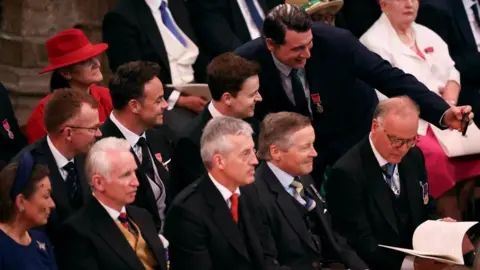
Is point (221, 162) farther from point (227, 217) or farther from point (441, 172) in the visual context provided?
point (441, 172)

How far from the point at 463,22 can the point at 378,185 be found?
2030 mm

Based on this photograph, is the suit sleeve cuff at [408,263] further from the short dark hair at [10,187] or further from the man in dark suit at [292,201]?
the short dark hair at [10,187]

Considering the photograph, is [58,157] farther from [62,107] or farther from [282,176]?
[282,176]

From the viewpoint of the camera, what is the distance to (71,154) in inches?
197

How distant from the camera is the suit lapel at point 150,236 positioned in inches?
189

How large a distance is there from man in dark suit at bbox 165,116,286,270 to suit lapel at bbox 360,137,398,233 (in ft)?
2.57

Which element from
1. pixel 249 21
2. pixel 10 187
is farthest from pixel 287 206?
pixel 249 21

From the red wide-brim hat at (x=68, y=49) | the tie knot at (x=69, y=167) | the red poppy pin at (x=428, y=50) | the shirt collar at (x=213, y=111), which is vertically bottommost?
the red poppy pin at (x=428, y=50)

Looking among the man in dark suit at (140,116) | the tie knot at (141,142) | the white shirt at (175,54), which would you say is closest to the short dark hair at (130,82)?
the man in dark suit at (140,116)

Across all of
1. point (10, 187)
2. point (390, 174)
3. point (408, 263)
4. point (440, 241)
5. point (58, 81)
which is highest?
point (10, 187)

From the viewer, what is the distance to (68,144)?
196 inches

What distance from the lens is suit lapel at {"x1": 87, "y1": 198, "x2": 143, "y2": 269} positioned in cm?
464

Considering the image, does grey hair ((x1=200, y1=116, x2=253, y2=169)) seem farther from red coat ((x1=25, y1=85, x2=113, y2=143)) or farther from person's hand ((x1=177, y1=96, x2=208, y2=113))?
person's hand ((x1=177, y1=96, x2=208, y2=113))

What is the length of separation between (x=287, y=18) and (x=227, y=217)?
131 centimetres
